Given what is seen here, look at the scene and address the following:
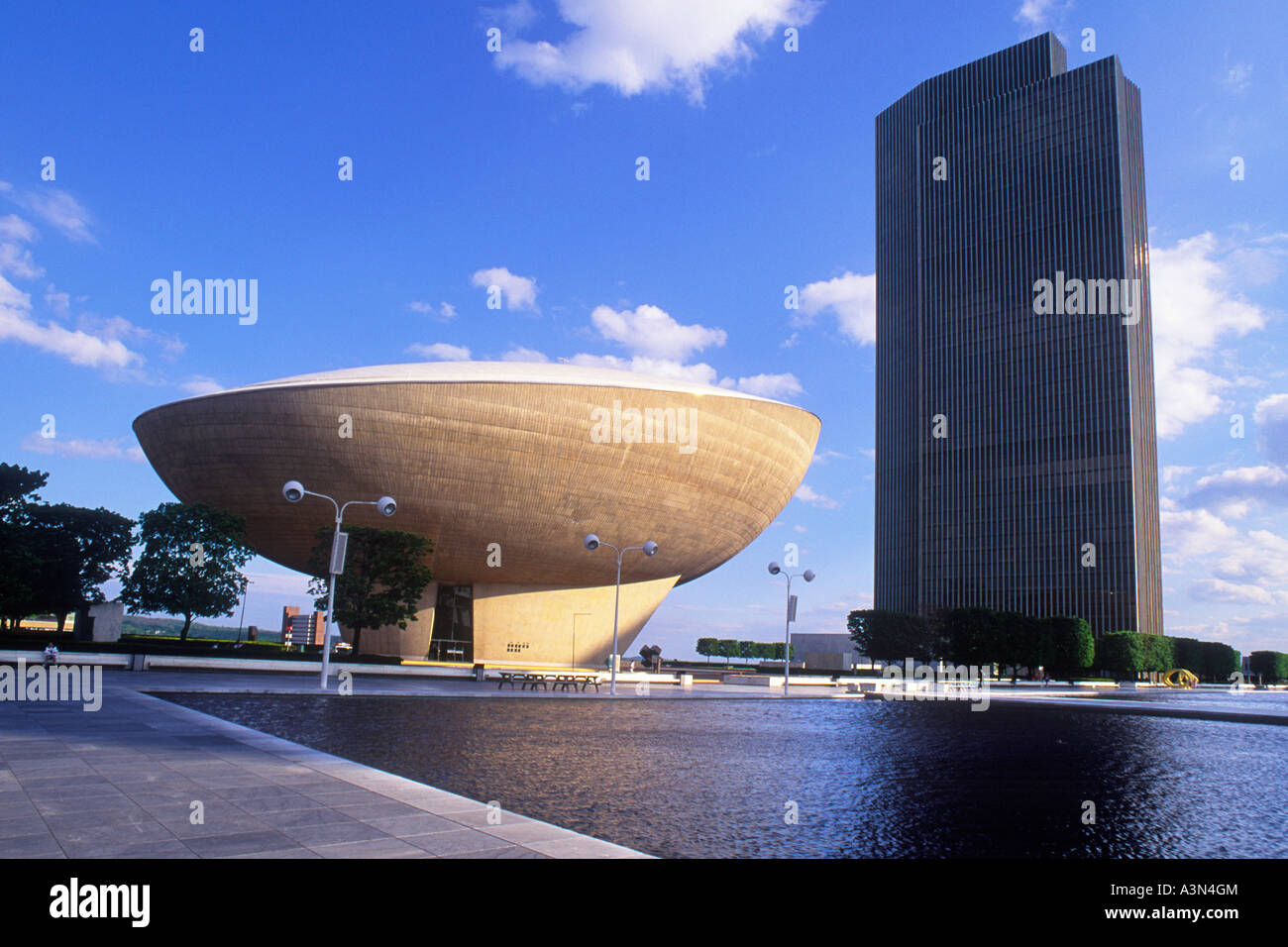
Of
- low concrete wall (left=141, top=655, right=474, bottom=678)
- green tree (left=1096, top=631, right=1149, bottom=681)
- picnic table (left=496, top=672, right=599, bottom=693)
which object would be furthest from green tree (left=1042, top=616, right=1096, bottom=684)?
low concrete wall (left=141, top=655, right=474, bottom=678)

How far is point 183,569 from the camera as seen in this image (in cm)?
3797

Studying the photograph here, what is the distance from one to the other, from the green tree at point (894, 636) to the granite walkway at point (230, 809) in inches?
3117

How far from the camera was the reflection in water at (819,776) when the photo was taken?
7.64 meters

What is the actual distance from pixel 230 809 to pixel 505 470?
35.3 metres

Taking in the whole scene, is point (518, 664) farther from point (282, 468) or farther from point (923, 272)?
point (923, 272)

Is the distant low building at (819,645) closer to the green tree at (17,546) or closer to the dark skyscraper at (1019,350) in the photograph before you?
the dark skyscraper at (1019,350)

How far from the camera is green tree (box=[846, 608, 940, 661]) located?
84312 mm

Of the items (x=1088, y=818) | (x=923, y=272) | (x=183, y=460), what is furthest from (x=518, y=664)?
(x=923, y=272)

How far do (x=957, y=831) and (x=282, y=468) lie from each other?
3952cm

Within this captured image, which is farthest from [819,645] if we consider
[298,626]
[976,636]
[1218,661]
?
[298,626]

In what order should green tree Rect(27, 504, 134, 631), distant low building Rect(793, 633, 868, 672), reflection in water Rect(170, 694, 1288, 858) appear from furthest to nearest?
distant low building Rect(793, 633, 868, 672) → green tree Rect(27, 504, 134, 631) → reflection in water Rect(170, 694, 1288, 858)

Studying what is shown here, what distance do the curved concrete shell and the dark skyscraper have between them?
78959 mm

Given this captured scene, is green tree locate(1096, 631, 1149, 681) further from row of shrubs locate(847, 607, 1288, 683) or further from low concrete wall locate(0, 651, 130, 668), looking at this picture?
low concrete wall locate(0, 651, 130, 668)
